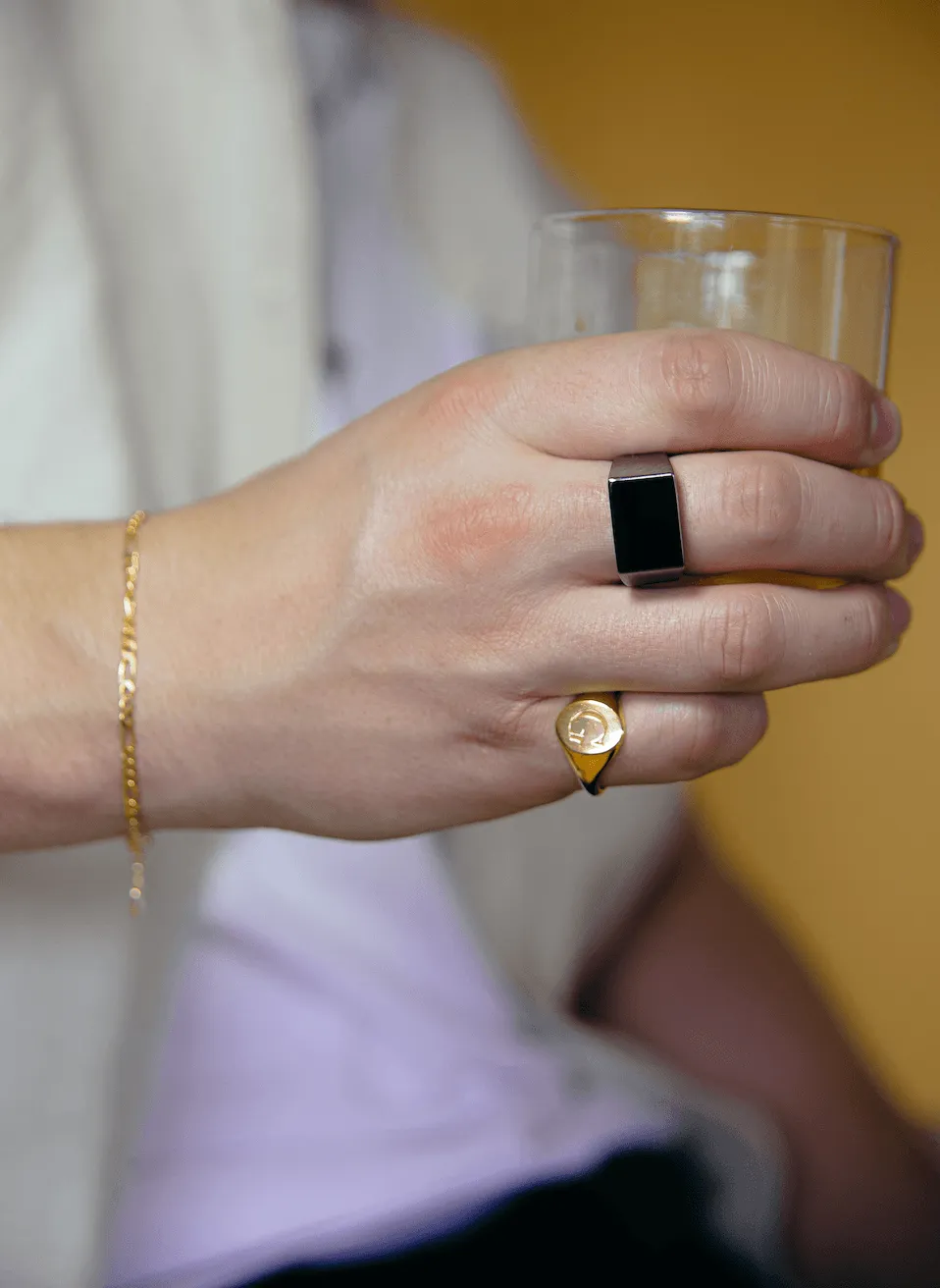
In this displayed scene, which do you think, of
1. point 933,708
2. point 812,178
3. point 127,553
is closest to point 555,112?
point 812,178

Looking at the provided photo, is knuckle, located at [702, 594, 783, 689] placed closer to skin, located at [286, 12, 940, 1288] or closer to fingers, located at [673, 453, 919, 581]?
fingers, located at [673, 453, 919, 581]

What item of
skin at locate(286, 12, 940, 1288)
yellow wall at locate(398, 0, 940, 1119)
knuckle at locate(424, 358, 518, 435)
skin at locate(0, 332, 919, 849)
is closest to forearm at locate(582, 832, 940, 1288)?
skin at locate(286, 12, 940, 1288)

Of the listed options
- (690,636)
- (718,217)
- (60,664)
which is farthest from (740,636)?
(60,664)

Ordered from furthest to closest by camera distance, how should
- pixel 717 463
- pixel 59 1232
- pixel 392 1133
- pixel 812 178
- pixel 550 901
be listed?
pixel 812 178, pixel 550 901, pixel 392 1133, pixel 59 1232, pixel 717 463

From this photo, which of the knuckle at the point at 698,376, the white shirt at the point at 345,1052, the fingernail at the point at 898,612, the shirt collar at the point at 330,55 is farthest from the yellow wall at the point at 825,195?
the knuckle at the point at 698,376

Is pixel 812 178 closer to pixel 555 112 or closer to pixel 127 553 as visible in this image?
pixel 555 112

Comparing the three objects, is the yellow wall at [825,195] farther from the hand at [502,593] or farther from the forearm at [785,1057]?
the hand at [502,593]
